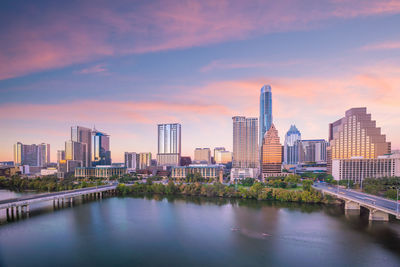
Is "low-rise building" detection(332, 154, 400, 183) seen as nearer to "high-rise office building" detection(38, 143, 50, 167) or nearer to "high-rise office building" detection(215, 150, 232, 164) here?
"high-rise office building" detection(215, 150, 232, 164)

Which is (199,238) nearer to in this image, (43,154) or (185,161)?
(185,161)

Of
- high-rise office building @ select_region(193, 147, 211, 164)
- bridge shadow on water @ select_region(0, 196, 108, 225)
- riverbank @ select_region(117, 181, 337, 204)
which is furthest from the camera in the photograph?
high-rise office building @ select_region(193, 147, 211, 164)

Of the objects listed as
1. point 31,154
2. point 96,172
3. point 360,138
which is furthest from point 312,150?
point 31,154

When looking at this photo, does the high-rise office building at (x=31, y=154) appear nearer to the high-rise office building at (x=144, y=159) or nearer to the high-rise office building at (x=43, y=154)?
the high-rise office building at (x=43, y=154)

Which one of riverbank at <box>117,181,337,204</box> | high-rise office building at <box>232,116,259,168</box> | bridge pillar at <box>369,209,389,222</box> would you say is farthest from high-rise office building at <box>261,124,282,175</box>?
bridge pillar at <box>369,209,389,222</box>

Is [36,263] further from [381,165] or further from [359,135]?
[359,135]

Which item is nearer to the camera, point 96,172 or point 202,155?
point 96,172

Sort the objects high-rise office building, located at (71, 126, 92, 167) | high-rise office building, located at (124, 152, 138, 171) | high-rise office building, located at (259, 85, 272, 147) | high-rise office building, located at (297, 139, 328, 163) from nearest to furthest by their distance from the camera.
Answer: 1. high-rise office building, located at (259, 85, 272, 147)
2. high-rise office building, located at (297, 139, 328, 163)
3. high-rise office building, located at (71, 126, 92, 167)
4. high-rise office building, located at (124, 152, 138, 171)

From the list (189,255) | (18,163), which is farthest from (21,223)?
(18,163)
